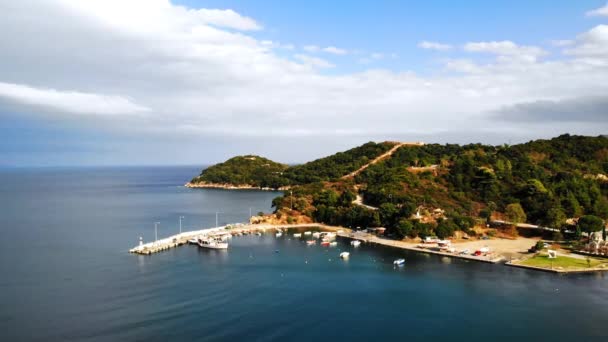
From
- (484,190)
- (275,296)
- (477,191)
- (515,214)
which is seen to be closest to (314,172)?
(477,191)

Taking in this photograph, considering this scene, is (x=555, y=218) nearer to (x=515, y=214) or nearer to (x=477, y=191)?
(x=515, y=214)

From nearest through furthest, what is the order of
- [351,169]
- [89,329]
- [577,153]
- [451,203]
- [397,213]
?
1. [89,329]
2. [397,213]
3. [451,203]
4. [577,153]
5. [351,169]

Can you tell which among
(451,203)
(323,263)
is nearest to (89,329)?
(323,263)

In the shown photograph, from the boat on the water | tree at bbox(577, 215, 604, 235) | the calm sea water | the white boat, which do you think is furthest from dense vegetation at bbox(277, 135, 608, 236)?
the white boat

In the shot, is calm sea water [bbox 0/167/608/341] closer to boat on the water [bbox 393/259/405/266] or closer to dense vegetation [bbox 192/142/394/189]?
boat on the water [bbox 393/259/405/266]

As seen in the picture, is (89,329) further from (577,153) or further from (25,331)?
(577,153)

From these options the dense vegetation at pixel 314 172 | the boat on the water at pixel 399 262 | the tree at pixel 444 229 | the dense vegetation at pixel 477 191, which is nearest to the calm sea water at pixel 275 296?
the boat on the water at pixel 399 262
